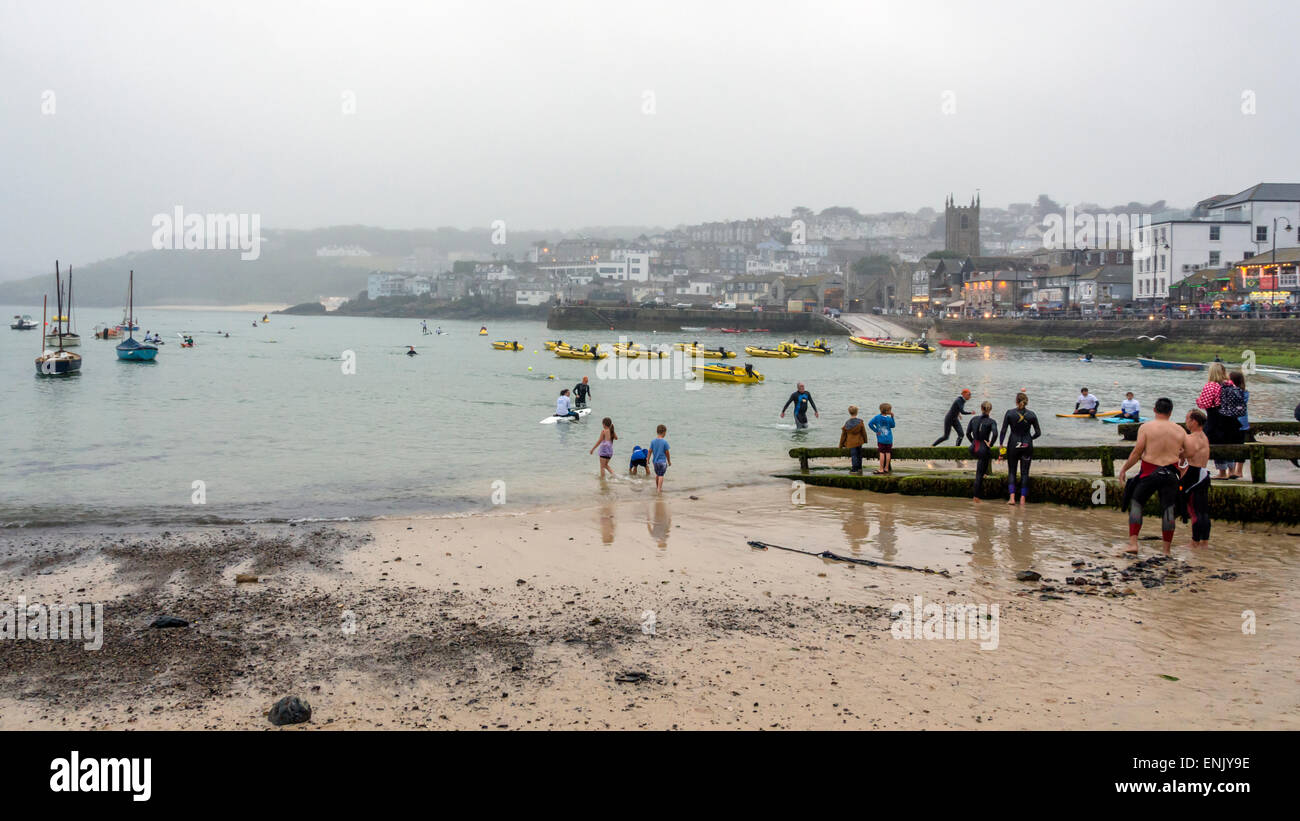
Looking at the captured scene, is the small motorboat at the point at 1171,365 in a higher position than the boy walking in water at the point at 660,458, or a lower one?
higher

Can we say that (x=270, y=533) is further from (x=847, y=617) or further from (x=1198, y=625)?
(x=1198, y=625)

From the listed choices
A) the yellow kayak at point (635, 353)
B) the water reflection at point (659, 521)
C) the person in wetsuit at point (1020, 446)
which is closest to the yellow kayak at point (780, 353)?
the yellow kayak at point (635, 353)

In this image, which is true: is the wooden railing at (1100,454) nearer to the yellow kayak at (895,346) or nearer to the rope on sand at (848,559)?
the rope on sand at (848,559)

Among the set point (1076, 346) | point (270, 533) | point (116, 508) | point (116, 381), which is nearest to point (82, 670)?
point (270, 533)

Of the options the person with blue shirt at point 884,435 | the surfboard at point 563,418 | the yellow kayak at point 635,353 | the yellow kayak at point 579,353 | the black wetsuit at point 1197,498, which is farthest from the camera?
the yellow kayak at point 579,353

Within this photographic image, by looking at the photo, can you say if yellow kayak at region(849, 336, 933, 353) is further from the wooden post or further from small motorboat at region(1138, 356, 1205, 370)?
the wooden post

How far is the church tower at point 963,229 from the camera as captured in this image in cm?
18500

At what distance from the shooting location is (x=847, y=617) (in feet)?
30.7

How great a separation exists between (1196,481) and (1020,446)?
3.54m

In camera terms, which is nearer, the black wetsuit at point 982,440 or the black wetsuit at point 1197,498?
the black wetsuit at point 1197,498

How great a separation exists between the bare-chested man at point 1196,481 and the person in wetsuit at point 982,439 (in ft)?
11.5

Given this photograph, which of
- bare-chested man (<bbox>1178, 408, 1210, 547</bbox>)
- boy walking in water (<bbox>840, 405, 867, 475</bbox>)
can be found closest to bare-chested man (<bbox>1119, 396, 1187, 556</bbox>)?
bare-chested man (<bbox>1178, 408, 1210, 547</bbox>)

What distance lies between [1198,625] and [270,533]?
13163 millimetres

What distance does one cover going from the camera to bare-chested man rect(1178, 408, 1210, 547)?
10852mm
